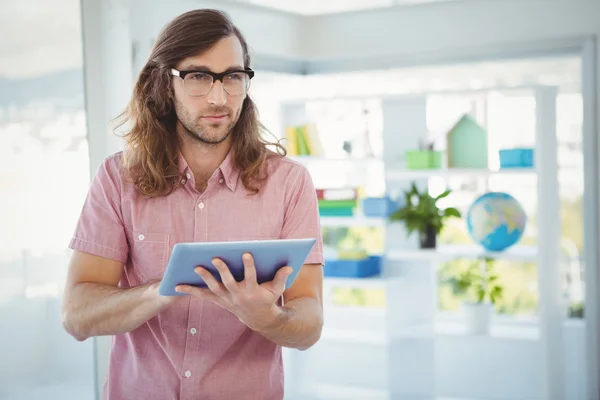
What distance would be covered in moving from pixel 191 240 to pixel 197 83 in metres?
0.34

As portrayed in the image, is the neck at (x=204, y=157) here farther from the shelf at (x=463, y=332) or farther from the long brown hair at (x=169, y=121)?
the shelf at (x=463, y=332)

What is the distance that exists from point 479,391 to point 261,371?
3776mm

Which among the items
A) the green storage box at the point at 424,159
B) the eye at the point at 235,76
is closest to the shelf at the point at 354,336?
the green storage box at the point at 424,159

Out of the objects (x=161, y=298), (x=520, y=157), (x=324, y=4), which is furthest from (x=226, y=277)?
(x=324, y=4)

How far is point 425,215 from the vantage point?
15.8ft

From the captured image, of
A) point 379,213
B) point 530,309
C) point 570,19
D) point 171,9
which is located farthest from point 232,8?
point 530,309

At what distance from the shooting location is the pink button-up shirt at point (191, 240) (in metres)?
1.76

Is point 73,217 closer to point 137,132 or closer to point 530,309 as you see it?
point 137,132

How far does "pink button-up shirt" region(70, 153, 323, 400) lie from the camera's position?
5.77 ft

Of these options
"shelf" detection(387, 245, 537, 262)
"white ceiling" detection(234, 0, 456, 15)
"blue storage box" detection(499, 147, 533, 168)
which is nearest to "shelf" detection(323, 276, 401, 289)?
"shelf" detection(387, 245, 537, 262)

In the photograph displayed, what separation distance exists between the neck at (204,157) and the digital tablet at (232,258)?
0.43 m

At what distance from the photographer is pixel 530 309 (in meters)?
5.20

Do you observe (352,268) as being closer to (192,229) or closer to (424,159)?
(424,159)

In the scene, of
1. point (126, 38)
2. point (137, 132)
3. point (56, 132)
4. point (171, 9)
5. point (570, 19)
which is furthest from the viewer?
point (570, 19)
